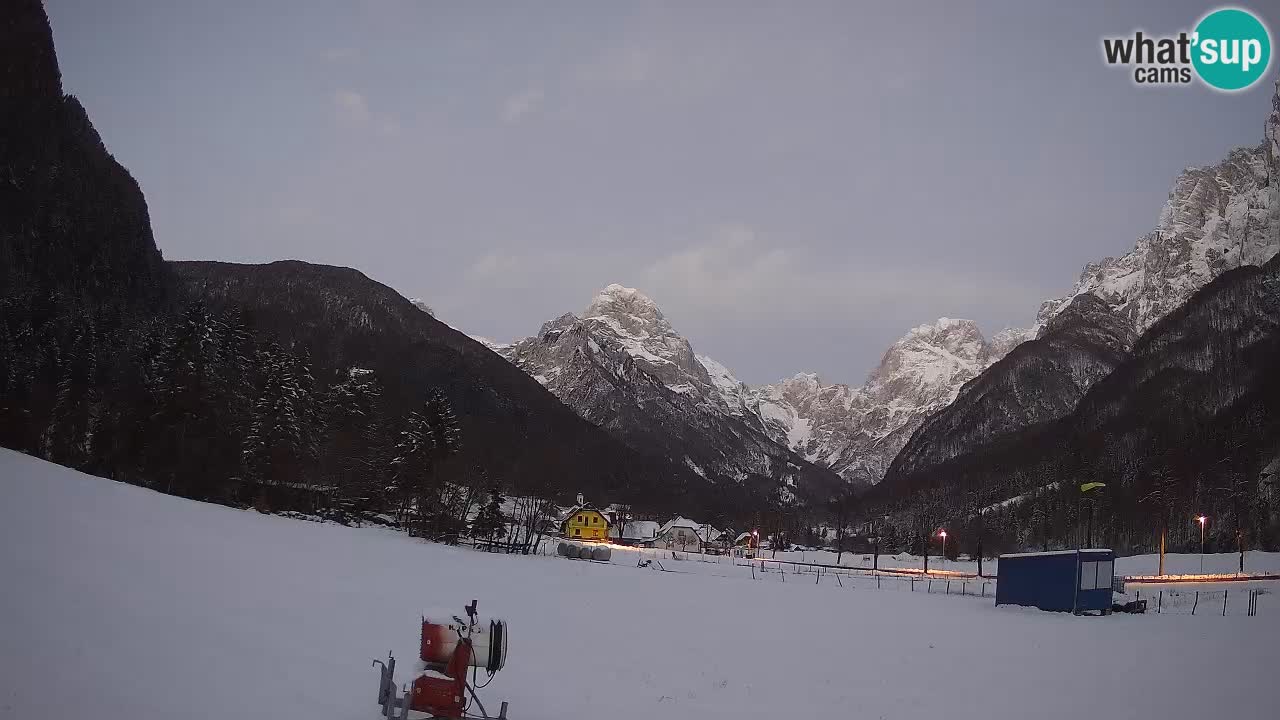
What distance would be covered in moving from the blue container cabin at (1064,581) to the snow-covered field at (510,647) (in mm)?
2204

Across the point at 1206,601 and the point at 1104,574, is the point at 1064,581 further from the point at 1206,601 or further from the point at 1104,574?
the point at 1206,601

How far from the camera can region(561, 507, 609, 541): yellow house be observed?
142 meters

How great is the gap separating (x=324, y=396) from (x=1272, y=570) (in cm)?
10014

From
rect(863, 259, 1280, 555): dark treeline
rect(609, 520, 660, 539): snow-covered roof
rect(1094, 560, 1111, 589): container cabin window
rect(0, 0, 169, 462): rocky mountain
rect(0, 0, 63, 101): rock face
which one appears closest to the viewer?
rect(1094, 560, 1111, 589): container cabin window

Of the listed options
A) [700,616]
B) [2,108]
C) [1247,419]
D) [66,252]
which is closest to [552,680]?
[700,616]

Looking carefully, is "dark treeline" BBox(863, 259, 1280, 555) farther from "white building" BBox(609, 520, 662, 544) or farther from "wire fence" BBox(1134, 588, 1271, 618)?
"wire fence" BBox(1134, 588, 1271, 618)

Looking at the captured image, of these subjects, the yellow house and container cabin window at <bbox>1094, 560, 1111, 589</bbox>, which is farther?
the yellow house

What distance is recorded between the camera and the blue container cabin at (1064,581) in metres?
42.5

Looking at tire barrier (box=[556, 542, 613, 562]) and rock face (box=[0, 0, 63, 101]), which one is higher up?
rock face (box=[0, 0, 63, 101])

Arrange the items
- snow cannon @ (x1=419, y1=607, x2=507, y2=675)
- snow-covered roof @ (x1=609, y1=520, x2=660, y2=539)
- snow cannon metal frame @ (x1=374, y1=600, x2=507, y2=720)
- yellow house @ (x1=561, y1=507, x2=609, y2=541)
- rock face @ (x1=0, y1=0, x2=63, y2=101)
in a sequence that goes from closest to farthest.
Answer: snow cannon metal frame @ (x1=374, y1=600, x2=507, y2=720), snow cannon @ (x1=419, y1=607, x2=507, y2=675), yellow house @ (x1=561, y1=507, x2=609, y2=541), rock face @ (x1=0, y1=0, x2=63, y2=101), snow-covered roof @ (x1=609, y1=520, x2=660, y2=539)

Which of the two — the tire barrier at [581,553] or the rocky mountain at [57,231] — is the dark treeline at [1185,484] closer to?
the tire barrier at [581,553]

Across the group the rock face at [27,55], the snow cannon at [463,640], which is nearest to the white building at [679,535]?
the snow cannon at [463,640]

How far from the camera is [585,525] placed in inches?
5600

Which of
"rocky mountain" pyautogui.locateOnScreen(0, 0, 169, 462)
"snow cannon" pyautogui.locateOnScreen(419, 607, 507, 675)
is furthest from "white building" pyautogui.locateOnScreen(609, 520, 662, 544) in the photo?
"snow cannon" pyautogui.locateOnScreen(419, 607, 507, 675)
